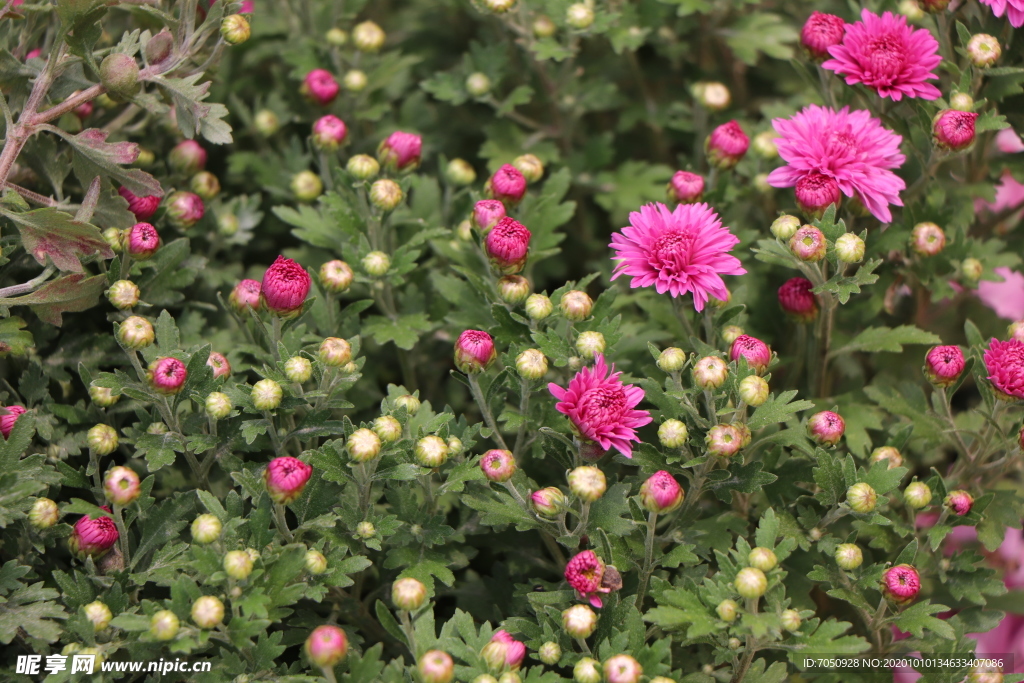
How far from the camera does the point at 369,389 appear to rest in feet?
8.43

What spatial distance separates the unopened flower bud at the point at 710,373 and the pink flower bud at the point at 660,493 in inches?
8.7

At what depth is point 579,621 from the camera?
1812 millimetres

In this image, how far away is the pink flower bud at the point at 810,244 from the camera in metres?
2.04

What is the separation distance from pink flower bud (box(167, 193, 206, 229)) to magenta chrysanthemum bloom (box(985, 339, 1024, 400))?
6.75 feet

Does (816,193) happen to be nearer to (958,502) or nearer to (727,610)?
(958,502)

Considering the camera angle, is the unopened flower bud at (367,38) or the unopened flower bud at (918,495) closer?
the unopened flower bud at (918,495)

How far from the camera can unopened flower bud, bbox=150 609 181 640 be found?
5.47 feet

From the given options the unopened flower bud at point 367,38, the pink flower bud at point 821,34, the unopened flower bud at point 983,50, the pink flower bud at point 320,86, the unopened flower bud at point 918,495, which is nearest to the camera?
the unopened flower bud at point 918,495

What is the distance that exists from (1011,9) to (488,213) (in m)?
1.41

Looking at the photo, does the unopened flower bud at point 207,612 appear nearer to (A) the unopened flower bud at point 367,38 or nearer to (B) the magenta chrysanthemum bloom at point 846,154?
(B) the magenta chrysanthemum bloom at point 846,154

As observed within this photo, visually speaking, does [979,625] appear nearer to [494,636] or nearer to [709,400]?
[709,400]

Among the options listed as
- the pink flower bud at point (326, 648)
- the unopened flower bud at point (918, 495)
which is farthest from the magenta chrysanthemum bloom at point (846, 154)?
the pink flower bud at point (326, 648)

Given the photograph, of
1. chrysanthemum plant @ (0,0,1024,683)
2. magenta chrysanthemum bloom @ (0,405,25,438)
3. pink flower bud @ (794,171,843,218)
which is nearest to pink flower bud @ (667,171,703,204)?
chrysanthemum plant @ (0,0,1024,683)

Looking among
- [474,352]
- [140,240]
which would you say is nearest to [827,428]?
[474,352]
